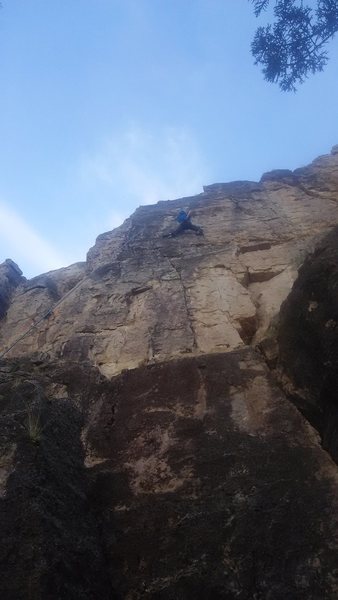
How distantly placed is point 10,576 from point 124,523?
3.29 ft

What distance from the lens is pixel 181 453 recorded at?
3.77 m

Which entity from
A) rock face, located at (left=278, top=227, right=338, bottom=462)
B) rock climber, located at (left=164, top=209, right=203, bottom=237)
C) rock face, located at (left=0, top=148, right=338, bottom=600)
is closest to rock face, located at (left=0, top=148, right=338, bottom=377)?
rock face, located at (left=0, top=148, right=338, bottom=600)

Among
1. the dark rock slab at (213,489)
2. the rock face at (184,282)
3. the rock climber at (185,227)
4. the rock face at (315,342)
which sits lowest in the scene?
the dark rock slab at (213,489)

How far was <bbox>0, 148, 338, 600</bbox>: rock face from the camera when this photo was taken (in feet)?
9.18

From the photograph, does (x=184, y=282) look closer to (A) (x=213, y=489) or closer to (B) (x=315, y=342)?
(B) (x=315, y=342)

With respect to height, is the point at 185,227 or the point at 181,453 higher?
the point at 185,227

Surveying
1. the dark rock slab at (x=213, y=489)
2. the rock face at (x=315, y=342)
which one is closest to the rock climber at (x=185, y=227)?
the rock face at (x=315, y=342)

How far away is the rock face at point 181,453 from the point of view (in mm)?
2799

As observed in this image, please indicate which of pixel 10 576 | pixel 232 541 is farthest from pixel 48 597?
pixel 232 541

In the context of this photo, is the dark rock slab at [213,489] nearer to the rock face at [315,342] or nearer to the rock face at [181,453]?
the rock face at [181,453]

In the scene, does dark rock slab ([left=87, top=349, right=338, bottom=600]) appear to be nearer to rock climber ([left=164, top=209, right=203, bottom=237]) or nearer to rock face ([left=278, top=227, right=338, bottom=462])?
rock face ([left=278, top=227, right=338, bottom=462])

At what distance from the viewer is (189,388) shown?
4.46m

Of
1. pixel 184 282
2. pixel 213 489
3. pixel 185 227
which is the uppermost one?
pixel 185 227

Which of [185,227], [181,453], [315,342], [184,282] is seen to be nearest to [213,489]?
[181,453]
